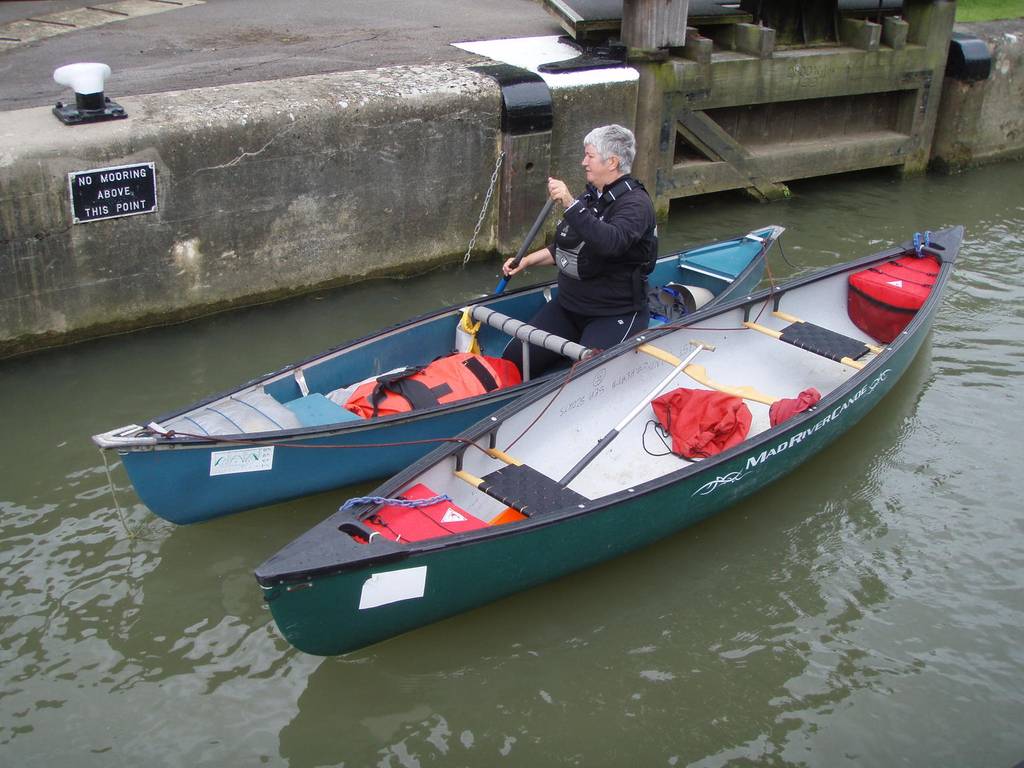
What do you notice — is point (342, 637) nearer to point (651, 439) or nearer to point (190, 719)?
point (190, 719)

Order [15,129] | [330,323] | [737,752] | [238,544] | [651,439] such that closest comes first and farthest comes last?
[737,752] < [238,544] < [651,439] < [15,129] < [330,323]

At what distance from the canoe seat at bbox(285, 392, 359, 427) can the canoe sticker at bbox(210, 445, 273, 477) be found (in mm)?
361

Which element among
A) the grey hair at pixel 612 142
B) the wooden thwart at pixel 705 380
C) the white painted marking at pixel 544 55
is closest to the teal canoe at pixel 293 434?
the wooden thwart at pixel 705 380

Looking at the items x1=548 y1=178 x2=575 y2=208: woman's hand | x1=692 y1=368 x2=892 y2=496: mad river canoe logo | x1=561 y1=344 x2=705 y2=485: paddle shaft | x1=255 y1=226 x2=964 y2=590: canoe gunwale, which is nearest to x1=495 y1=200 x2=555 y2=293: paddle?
x1=548 y1=178 x2=575 y2=208: woman's hand

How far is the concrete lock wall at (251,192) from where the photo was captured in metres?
7.38

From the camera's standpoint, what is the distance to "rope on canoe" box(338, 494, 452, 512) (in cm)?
489

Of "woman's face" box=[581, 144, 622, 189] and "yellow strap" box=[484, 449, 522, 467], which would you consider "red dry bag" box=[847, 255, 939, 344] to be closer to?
"woman's face" box=[581, 144, 622, 189]

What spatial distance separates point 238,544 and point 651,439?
2.49 meters

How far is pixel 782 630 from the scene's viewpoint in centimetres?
530

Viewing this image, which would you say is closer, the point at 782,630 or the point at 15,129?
the point at 782,630

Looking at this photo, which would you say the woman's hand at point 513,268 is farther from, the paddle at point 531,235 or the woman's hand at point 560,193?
the woman's hand at point 560,193

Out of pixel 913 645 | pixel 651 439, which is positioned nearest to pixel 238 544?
pixel 651 439

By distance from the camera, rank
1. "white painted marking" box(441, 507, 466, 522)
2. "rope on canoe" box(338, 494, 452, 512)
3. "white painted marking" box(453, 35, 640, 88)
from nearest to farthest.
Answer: "rope on canoe" box(338, 494, 452, 512), "white painted marking" box(441, 507, 466, 522), "white painted marking" box(453, 35, 640, 88)

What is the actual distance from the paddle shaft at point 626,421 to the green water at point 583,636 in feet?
1.79
